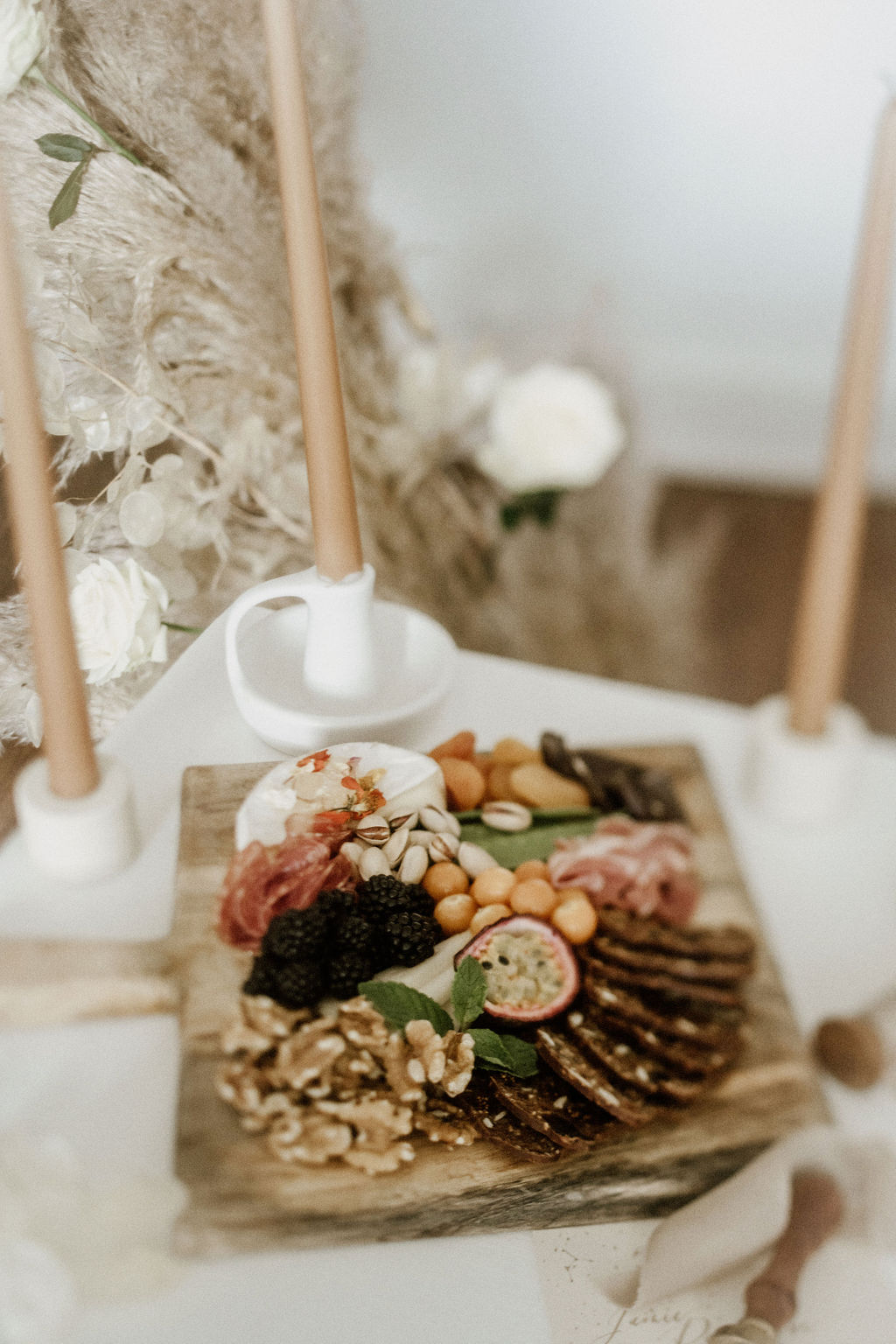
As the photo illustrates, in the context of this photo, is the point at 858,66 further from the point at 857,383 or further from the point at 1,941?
the point at 1,941

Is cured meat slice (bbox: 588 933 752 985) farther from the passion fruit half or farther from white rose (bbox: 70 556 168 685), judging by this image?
white rose (bbox: 70 556 168 685)

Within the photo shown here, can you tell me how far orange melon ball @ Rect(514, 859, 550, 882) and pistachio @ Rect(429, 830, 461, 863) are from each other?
0.8 inches

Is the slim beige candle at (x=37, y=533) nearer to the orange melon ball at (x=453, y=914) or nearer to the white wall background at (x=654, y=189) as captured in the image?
the orange melon ball at (x=453, y=914)

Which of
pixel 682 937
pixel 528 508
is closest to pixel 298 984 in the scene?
pixel 682 937

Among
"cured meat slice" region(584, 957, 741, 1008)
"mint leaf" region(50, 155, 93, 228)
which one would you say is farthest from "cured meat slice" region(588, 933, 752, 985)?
"mint leaf" region(50, 155, 93, 228)

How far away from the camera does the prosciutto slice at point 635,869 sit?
28cm

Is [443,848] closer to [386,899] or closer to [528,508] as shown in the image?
[386,899]

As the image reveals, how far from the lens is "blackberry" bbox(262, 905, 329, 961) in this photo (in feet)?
0.81

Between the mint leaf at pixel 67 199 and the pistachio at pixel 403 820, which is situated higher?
the mint leaf at pixel 67 199

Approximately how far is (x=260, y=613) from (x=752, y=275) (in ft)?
1.15

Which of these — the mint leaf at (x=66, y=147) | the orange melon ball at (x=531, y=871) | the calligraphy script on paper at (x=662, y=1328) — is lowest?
the calligraphy script on paper at (x=662, y=1328)

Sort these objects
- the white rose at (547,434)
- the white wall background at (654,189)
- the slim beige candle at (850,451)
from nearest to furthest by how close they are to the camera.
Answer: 1. the slim beige candle at (850,451)
2. the white wall background at (654,189)
3. the white rose at (547,434)

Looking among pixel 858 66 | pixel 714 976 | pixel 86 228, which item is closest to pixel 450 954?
pixel 714 976

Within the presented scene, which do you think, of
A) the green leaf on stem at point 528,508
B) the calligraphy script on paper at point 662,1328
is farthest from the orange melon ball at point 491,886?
the green leaf on stem at point 528,508
